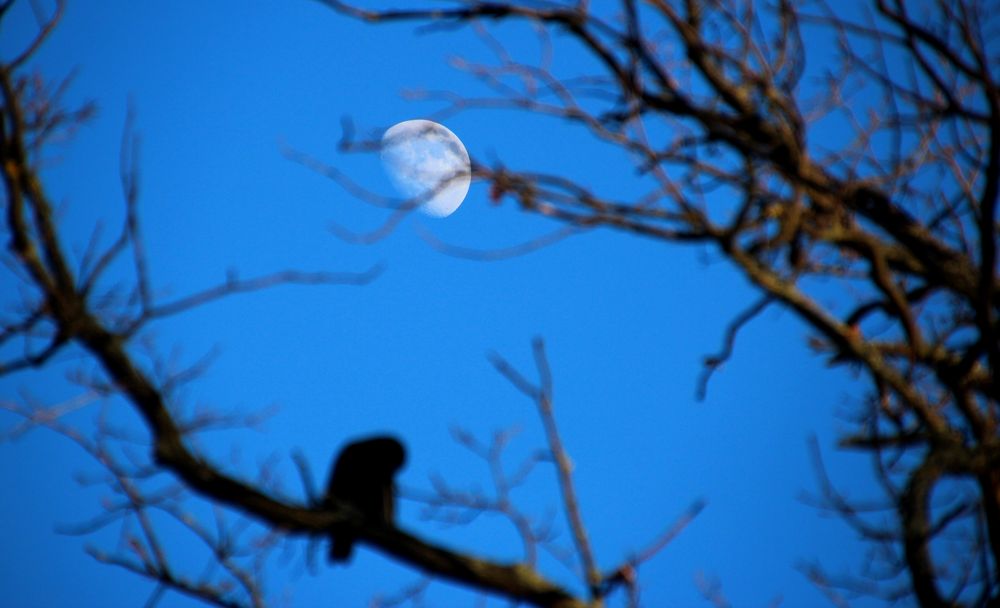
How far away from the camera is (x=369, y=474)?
4.20m

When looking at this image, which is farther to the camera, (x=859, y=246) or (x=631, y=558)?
(x=859, y=246)

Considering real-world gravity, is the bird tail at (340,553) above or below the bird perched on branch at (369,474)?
below

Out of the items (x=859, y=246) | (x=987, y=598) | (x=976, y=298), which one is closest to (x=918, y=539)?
(x=987, y=598)

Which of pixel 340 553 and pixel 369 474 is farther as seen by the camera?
pixel 369 474

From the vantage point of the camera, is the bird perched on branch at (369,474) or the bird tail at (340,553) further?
the bird perched on branch at (369,474)

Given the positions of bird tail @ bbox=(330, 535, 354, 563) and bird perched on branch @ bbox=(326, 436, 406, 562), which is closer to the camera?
bird tail @ bbox=(330, 535, 354, 563)

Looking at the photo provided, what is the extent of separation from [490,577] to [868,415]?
2.29 m

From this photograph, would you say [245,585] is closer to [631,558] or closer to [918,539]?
[631,558]

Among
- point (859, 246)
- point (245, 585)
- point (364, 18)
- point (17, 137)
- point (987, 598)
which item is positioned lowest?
point (245, 585)

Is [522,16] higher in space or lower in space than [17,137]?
higher

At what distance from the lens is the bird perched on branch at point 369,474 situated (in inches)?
157

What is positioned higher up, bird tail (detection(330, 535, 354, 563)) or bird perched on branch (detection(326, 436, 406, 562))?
bird perched on branch (detection(326, 436, 406, 562))

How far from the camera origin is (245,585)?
11.0 feet

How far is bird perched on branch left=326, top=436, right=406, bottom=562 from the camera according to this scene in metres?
4.00
